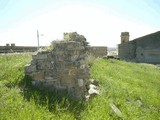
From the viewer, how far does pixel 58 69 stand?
696 cm

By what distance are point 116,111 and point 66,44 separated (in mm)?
2498

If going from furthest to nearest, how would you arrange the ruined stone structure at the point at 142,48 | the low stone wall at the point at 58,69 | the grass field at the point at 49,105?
the ruined stone structure at the point at 142,48 < the low stone wall at the point at 58,69 < the grass field at the point at 49,105

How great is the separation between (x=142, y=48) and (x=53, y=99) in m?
28.4

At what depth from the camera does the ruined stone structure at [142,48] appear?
1228 inches

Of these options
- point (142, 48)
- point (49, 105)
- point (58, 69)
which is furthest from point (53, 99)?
point (142, 48)

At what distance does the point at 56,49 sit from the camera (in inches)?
274

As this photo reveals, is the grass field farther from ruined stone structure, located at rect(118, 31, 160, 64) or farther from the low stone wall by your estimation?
ruined stone structure, located at rect(118, 31, 160, 64)

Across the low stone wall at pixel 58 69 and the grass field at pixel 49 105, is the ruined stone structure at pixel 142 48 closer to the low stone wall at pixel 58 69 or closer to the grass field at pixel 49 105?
the grass field at pixel 49 105

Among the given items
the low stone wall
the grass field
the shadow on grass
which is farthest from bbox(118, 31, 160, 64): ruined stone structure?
the shadow on grass

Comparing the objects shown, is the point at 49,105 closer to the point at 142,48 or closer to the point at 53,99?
the point at 53,99

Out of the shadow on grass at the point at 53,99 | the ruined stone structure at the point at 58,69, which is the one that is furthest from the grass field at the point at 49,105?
the ruined stone structure at the point at 58,69

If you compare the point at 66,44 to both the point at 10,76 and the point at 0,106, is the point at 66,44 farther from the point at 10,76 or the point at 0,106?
the point at 0,106

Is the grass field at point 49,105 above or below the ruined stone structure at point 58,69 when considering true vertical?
below

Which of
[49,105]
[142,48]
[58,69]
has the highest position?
[142,48]
